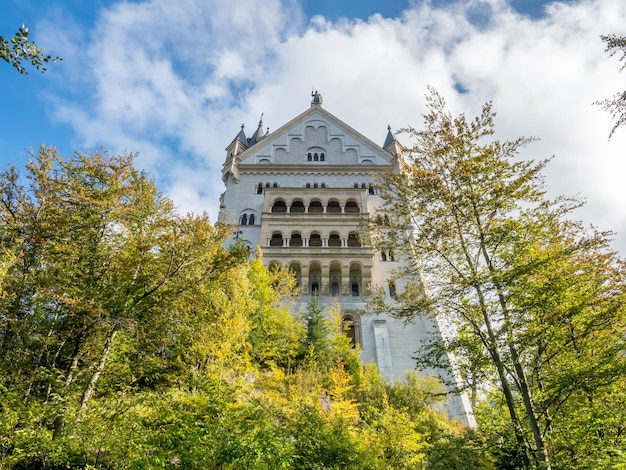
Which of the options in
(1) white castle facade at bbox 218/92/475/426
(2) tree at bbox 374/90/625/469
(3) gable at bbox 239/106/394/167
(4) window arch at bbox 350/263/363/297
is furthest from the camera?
(3) gable at bbox 239/106/394/167

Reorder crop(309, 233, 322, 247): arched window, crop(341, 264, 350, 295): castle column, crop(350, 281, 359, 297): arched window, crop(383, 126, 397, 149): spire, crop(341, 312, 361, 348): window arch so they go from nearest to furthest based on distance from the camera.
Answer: crop(341, 312, 361, 348): window arch
crop(341, 264, 350, 295): castle column
crop(350, 281, 359, 297): arched window
crop(309, 233, 322, 247): arched window
crop(383, 126, 397, 149): spire

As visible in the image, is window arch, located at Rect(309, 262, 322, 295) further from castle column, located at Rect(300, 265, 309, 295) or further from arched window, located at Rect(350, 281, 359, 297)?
arched window, located at Rect(350, 281, 359, 297)

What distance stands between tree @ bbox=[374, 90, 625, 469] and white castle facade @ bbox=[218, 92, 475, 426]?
14605mm

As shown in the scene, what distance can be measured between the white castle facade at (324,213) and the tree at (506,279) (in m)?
14.6

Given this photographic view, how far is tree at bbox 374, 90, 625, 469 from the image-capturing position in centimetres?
805

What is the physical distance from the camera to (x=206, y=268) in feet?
37.2

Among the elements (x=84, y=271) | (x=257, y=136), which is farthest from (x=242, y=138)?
(x=84, y=271)

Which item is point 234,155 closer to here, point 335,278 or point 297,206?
point 297,206

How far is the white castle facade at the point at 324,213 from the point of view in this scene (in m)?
27.8

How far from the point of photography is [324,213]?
32312 millimetres

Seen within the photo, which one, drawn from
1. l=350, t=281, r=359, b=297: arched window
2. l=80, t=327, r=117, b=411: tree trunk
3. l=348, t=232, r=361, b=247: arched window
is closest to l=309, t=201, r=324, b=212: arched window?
l=348, t=232, r=361, b=247: arched window

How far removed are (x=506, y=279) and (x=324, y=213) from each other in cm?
2421

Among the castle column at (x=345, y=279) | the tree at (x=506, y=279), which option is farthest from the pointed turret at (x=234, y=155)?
the tree at (x=506, y=279)

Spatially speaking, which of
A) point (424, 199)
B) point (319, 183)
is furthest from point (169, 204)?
point (319, 183)
